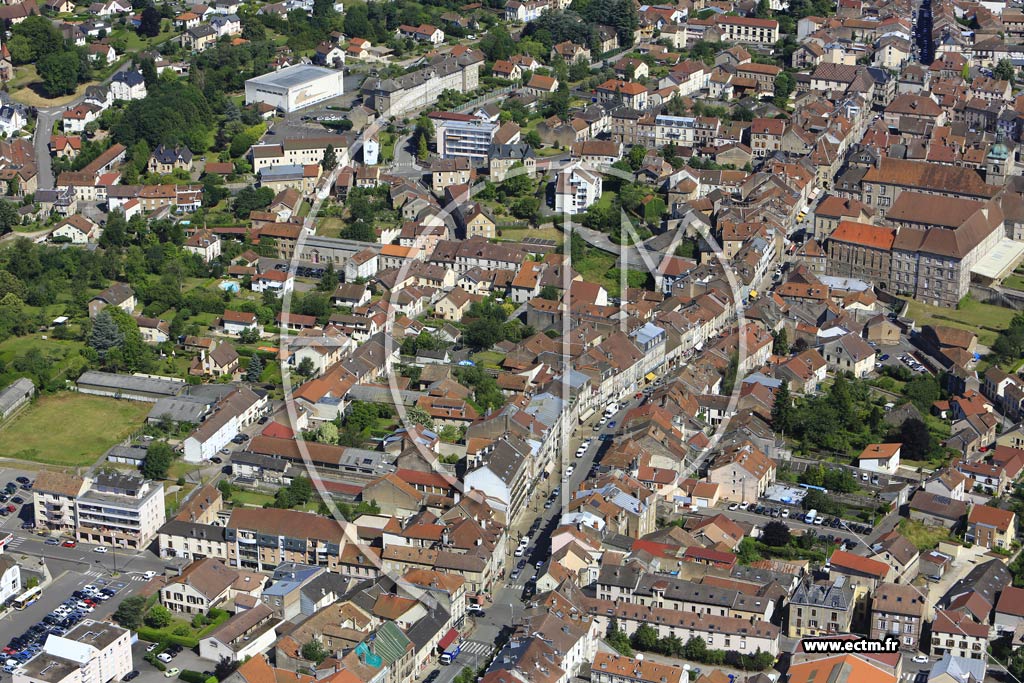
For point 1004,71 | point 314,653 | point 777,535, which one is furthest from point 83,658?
point 1004,71

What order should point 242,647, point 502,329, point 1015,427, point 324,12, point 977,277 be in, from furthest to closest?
point 324,12
point 977,277
point 502,329
point 1015,427
point 242,647

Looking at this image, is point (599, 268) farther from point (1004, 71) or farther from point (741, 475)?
point (1004, 71)

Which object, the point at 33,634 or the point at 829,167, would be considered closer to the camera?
the point at 33,634

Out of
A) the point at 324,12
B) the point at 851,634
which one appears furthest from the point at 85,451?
the point at 324,12

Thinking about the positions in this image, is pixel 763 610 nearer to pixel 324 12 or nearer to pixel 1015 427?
pixel 1015 427

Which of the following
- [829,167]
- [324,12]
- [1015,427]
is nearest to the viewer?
[1015,427]

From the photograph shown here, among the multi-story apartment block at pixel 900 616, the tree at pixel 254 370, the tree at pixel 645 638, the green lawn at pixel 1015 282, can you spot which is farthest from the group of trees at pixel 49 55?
the multi-story apartment block at pixel 900 616

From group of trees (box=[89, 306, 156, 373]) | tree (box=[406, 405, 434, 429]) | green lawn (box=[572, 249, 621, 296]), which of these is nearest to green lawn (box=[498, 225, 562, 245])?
green lawn (box=[572, 249, 621, 296])
